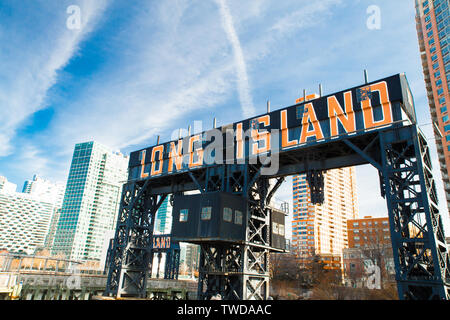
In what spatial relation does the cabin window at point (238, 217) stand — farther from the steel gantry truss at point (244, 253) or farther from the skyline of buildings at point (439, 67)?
the skyline of buildings at point (439, 67)

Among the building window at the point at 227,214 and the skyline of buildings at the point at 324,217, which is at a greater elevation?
the skyline of buildings at the point at 324,217

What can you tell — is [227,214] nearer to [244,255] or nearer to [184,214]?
[244,255]

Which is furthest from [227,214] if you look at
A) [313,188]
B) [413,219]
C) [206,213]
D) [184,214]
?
[413,219]

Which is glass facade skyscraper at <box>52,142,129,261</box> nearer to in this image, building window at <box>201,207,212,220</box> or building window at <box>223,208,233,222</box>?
building window at <box>201,207,212,220</box>

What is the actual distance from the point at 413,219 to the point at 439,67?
Result: 82.3 m

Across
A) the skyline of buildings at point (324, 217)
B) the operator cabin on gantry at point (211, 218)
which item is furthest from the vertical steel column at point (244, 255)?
the skyline of buildings at point (324, 217)

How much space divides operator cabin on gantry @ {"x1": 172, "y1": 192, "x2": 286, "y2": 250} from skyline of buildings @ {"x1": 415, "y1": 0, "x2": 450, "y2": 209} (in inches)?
2792

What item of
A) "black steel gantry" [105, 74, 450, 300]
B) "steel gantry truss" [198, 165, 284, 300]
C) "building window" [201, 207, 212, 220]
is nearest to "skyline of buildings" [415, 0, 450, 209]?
"black steel gantry" [105, 74, 450, 300]

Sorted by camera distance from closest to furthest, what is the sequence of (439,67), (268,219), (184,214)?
(184,214), (268,219), (439,67)

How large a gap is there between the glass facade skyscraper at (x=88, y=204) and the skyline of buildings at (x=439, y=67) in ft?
478

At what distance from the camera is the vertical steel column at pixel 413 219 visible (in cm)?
1812

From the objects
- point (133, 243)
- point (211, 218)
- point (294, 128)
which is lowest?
point (133, 243)

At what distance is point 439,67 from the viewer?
8088 cm

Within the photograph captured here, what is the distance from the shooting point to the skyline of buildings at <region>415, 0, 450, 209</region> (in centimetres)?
7694
